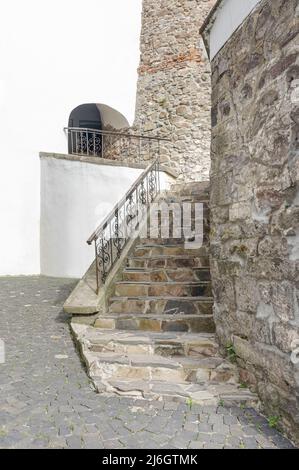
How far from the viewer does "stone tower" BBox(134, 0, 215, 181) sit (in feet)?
34.4

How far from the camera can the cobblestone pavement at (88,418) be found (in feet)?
7.00

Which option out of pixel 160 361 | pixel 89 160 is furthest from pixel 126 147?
pixel 160 361

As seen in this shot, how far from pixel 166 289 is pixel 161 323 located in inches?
23.2

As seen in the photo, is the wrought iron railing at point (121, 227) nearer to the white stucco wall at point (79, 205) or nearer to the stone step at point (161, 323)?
the white stucco wall at point (79, 205)

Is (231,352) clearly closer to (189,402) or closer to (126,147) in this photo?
(189,402)

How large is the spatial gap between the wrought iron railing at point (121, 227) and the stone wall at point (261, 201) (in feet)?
5.83

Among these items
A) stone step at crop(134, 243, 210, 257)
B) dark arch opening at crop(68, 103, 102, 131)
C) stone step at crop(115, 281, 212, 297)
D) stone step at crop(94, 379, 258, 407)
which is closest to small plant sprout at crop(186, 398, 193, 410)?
stone step at crop(94, 379, 258, 407)

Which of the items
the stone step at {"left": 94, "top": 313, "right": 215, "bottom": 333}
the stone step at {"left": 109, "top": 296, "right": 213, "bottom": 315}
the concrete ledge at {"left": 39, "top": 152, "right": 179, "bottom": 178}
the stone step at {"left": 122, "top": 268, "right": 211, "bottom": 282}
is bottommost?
the stone step at {"left": 94, "top": 313, "right": 215, "bottom": 333}

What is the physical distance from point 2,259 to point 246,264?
6350 millimetres

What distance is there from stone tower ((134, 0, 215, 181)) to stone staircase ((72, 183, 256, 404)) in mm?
5492

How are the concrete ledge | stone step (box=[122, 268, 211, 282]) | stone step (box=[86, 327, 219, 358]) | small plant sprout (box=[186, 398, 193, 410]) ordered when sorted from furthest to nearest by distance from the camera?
the concrete ledge
stone step (box=[122, 268, 211, 282])
stone step (box=[86, 327, 219, 358])
small plant sprout (box=[186, 398, 193, 410])

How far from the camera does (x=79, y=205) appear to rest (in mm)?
7727

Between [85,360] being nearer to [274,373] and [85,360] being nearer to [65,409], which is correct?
[65,409]

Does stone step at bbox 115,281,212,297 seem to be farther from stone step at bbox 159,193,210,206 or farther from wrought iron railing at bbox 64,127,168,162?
wrought iron railing at bbox 64,127,168,162
